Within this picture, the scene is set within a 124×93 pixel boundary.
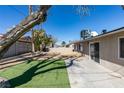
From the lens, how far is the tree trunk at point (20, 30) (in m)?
4.53

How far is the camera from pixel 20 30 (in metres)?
4.71

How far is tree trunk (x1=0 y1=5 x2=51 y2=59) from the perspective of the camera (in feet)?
14.8

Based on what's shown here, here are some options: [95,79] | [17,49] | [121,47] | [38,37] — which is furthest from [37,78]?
[38,37]

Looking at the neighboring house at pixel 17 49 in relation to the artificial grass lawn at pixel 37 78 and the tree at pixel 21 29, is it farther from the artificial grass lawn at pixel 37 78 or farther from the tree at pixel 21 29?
the tree at pixel 21 29

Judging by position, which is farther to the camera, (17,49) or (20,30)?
(17,49)

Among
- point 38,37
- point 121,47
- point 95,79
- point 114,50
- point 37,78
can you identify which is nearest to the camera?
point 95,79

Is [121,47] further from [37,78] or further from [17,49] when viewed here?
[17,49]

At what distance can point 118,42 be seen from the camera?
9.71 metres

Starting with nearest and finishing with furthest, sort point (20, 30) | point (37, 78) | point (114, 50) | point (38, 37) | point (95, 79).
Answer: point (20, 30) < point (95, 79) < point (37, 78) < point (114, 50) < point (38, 37)

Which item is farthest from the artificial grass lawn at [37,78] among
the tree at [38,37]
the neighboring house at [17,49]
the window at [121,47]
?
the tree at [38,37]

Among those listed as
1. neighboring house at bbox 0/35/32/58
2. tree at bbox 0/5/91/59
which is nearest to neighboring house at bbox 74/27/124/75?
tree at bbox 0/5/91/59
